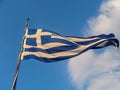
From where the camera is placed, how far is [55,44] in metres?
33.2

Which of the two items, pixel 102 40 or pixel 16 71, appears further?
pixel 102 40

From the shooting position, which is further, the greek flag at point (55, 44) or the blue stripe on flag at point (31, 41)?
the blue stripe on flag at point (31, 41)

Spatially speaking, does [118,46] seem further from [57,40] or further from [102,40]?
[57,40]

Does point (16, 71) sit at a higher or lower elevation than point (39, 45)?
lower

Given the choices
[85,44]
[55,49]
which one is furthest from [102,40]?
[55,49]

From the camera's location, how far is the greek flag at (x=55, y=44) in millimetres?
32031

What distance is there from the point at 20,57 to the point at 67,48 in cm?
339

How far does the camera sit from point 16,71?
30.6 metres

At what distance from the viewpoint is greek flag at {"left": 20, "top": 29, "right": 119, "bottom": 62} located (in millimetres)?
32031

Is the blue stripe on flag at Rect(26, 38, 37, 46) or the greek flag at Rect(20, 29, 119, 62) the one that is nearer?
the greek flag at Rect(20, 29, 119, 62)

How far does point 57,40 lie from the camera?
33500 millimetres

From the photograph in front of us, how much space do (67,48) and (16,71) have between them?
4.24 meters

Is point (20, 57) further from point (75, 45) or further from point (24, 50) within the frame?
point (75, 45)

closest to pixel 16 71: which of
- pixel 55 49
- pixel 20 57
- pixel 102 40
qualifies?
pixel 20 57
